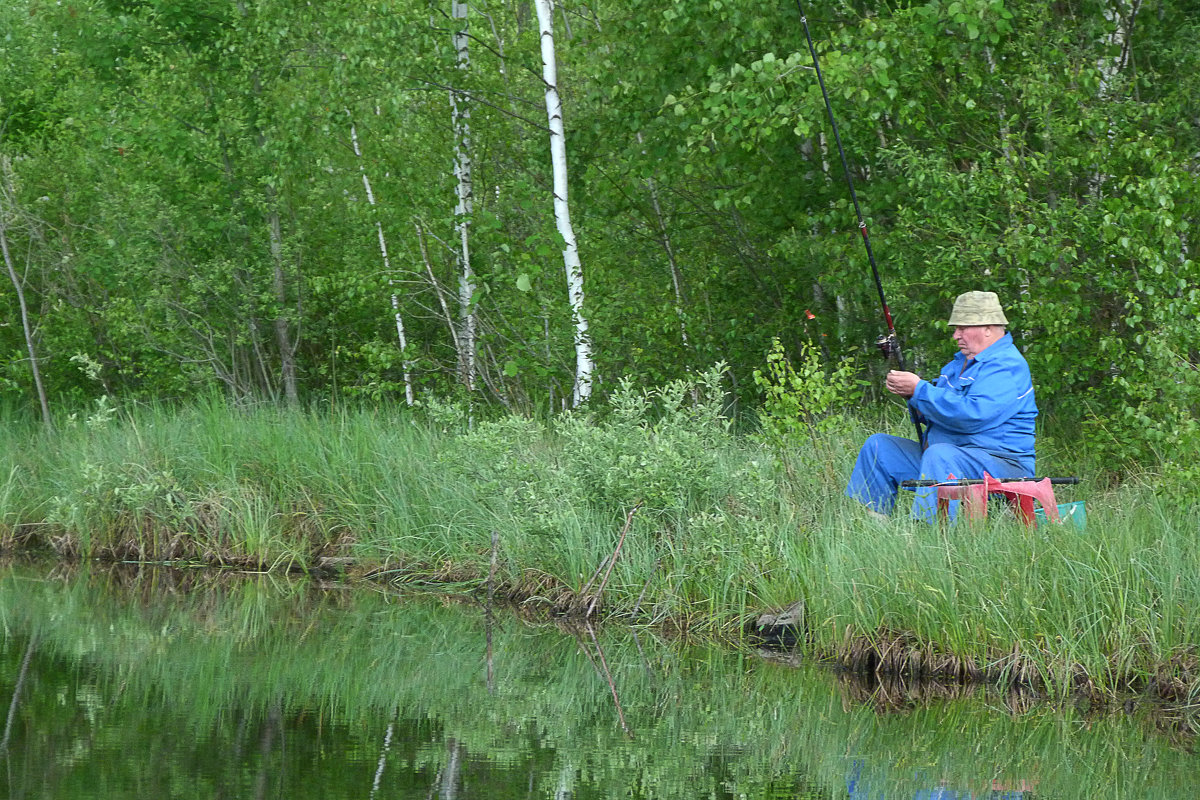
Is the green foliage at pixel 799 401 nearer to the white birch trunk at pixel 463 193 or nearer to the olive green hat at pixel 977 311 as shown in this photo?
the olive green hat at pixel 977 311

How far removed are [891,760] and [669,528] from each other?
299 centimetres

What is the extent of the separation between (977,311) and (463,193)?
5333mm

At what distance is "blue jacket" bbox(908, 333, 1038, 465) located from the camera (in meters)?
7.51

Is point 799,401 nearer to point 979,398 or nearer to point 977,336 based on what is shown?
point 977,336

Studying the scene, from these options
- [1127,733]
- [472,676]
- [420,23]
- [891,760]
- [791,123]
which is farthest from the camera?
[420,23]

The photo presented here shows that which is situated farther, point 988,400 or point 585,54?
point 585,54

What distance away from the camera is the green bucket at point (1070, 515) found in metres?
7.08

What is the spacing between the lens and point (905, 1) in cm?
1043

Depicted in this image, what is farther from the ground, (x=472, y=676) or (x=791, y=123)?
(x=791, y=123)

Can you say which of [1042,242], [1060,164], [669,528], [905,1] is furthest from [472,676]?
[905,1]

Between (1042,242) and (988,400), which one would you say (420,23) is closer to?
(1042,242)

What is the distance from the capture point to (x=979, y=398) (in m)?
7.53

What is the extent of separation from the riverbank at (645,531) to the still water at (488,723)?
0.31 m

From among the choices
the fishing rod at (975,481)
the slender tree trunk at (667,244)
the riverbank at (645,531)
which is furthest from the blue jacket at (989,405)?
the slender tree trunk at (667,244)
